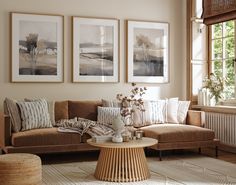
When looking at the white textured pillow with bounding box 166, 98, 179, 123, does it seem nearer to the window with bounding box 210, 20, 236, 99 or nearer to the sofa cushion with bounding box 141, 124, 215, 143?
the sofa cushion with bounding box 141, 124, 215, 143

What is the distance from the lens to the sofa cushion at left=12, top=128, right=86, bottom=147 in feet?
16.6

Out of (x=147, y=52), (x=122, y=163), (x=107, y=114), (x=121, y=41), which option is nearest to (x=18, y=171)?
(x=122, y=163)

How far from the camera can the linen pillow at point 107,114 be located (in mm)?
5918

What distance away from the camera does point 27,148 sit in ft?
16.6

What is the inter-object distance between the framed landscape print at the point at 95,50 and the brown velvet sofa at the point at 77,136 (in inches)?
21.4

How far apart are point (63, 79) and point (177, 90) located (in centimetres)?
204

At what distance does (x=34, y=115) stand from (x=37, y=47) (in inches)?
47.8

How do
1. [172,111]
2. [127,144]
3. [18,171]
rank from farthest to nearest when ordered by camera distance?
[172,111]
[127,144]
[18,171]

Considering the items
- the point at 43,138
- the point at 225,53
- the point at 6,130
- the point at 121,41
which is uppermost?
the point at 121,41

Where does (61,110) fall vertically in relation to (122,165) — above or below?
above

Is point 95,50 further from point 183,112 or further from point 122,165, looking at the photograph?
point 122,165

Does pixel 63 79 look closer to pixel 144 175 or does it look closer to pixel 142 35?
pixel 142 35

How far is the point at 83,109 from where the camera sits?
608 centimetres

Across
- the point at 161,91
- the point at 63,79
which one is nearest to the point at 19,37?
the point at 63,79
